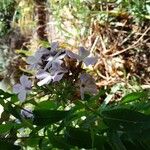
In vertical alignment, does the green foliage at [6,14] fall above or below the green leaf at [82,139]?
below

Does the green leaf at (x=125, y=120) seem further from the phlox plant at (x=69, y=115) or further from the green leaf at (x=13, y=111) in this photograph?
the green leaf at (x=13, y=111)

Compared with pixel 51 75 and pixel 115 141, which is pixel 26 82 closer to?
pixel 51 75

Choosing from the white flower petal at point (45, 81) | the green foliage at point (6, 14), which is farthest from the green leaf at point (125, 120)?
the green foliage at point (6, 14)

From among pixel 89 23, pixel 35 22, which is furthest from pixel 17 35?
pixel 89 23

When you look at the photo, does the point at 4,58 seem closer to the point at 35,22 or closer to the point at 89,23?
the point at 35,22

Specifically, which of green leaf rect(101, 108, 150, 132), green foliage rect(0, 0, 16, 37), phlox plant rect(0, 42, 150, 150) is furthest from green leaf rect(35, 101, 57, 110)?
green foliage rect(0, 0, 16, 37)

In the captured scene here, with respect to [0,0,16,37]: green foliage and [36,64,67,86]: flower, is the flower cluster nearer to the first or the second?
[36,64,67,86]: flower

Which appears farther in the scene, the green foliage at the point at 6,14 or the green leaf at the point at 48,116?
the green foliage at the point at 6,14
